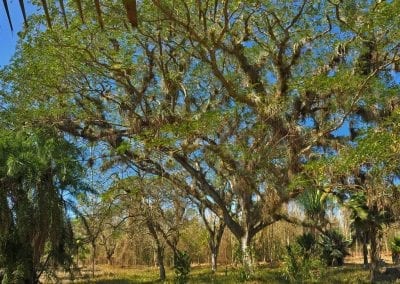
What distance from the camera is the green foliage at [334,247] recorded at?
3259 cm

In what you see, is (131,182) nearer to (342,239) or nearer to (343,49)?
(343,49)

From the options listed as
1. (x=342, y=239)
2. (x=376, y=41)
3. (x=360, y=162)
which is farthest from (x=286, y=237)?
(x=360, y=162)

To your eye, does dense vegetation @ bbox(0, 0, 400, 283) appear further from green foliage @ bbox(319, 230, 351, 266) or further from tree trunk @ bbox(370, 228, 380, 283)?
green foliage @ bbox(319, 230, 351, 266)

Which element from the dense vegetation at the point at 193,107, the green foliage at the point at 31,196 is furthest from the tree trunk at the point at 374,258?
the green foliage at the point at 31,196

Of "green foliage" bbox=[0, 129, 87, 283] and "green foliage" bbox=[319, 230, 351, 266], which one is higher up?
"green foliage" bbox=[0, 129, 87, 283]

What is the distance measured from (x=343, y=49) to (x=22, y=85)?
11.2m

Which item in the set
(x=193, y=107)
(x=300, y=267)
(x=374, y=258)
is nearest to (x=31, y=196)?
(x=193, y=107)

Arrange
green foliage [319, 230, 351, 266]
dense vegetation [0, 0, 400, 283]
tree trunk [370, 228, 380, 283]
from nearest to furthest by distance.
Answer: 1. dense vegetation [0, 0, 400, 283]
2. tree trunk [370, 228, 380, 283]
3. green foliage [319, 230, 351, 266]

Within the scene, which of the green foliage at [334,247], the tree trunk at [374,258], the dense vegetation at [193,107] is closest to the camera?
the dense vegetation at [193,107]

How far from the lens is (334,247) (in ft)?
110

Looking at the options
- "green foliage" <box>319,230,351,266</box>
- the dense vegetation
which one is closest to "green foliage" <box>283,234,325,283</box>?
the dense vegetation

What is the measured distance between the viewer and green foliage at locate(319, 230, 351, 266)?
32.6 metres

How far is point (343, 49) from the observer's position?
58.8 feet

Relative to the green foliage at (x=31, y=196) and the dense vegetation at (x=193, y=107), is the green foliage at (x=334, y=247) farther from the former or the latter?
the green foliage at (x=31, y=196)
